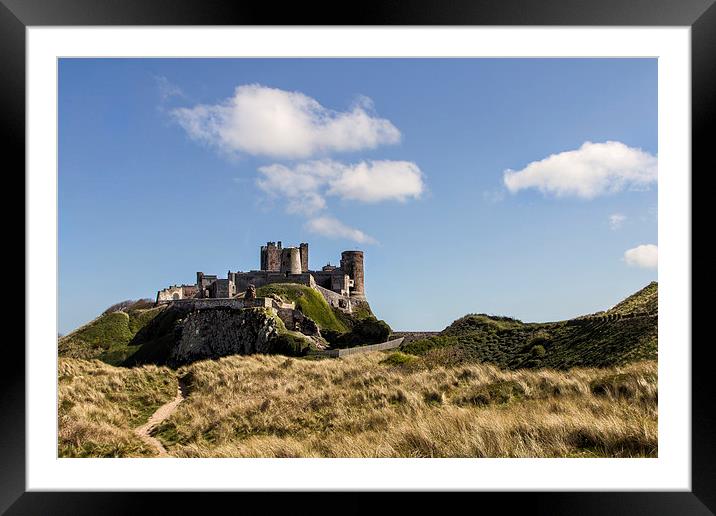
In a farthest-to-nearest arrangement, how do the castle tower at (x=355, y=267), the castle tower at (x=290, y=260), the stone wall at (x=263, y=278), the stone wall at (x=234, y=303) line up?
1. the castle tower at (x=355, y=267)
2. the castle tower at (x=290, y=260)
3. the stone wall at (x=263, y=278)
4. the stone wall at (x=234, y=303)

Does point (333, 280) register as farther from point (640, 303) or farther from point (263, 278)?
point (640, 303)

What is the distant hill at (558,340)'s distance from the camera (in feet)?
36.0

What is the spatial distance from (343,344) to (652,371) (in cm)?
1995

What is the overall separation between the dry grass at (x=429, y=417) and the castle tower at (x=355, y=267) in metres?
37.1

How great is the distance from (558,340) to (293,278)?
2679 centimetres

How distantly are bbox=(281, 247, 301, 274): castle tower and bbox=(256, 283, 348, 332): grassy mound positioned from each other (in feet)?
24.8

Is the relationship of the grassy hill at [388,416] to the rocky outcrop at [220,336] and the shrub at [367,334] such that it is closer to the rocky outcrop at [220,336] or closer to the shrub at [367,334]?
the rocky outcrop at [220,336]

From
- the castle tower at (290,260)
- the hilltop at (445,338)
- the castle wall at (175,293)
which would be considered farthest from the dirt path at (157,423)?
the castle wall at (175,293)

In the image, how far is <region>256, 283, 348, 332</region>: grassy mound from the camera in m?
34.0

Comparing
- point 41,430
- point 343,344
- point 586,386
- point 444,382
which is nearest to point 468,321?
point 343,344

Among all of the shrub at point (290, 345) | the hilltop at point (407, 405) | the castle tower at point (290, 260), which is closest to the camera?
the hilltop at point (407, 405)

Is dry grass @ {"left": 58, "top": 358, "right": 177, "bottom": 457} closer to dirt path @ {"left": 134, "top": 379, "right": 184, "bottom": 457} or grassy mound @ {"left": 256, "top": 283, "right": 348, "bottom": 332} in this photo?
dirt path @ {"left": 134, "top": 379, "right": 184, "bottom": 457}

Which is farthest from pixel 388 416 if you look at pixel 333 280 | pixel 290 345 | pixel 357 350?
pixel 333 280

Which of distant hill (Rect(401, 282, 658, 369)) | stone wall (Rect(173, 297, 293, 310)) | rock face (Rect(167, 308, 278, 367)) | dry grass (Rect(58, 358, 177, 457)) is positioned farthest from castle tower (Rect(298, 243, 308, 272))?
dry grass (Rect(58, 358, 177, 457))
